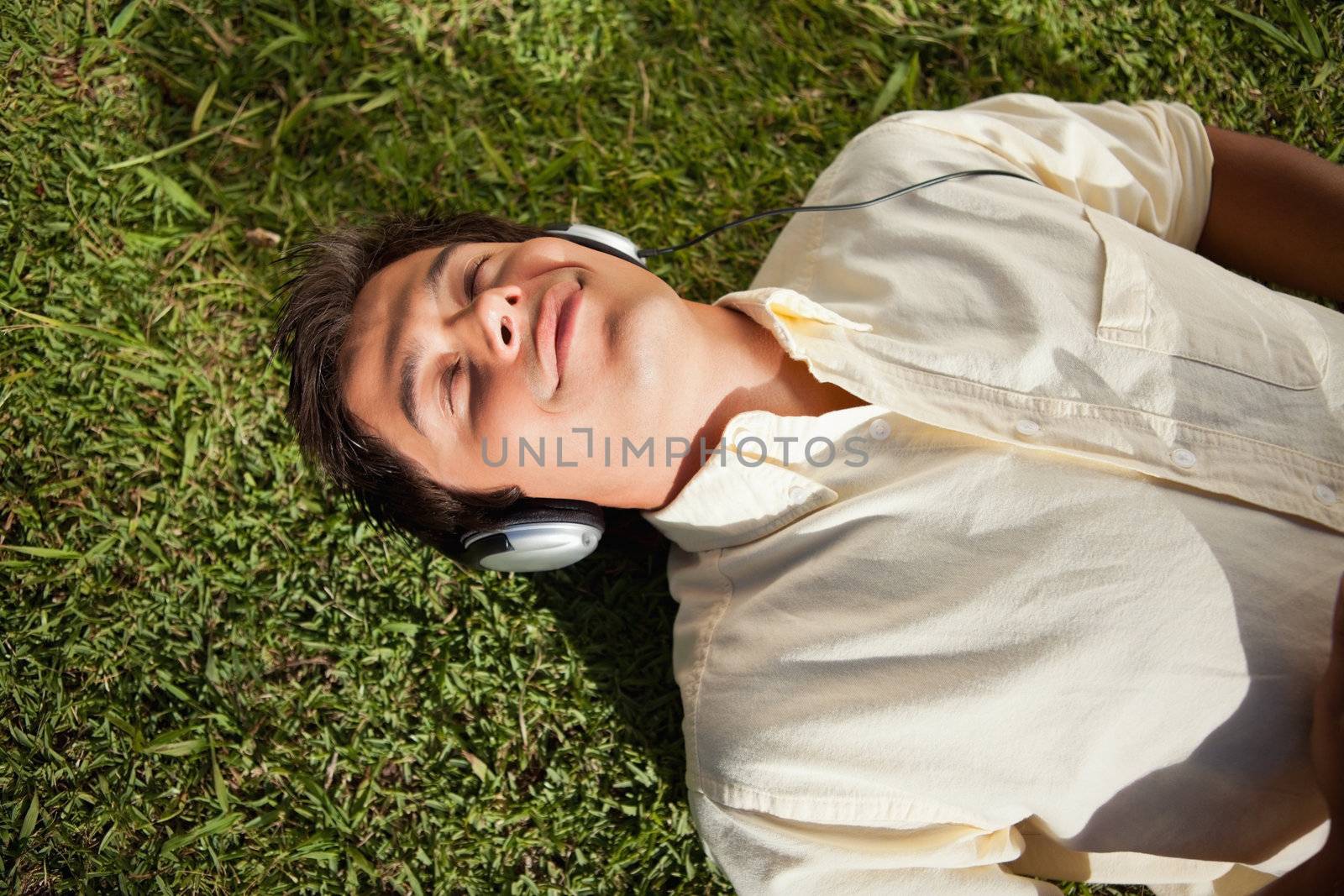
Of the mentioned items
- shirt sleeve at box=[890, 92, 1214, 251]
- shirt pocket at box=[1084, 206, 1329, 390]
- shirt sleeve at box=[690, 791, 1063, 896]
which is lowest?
shirt sleeve at box=[690, 791, 1063, 896]

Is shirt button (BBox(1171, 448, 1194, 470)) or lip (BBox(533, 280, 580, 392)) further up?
lip (BBox(533, 280, 580, 392))

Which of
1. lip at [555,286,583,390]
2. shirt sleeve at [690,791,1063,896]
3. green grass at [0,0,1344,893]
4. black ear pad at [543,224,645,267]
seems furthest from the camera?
green grass at [0,0,1344,893]

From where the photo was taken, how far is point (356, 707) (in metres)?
2.81

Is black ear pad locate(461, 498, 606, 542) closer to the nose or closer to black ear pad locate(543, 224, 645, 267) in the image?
the nose

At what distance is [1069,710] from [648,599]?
1452mm

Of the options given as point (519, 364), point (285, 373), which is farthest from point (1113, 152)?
point (285, 373)

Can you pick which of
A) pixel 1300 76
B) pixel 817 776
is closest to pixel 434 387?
pixel 817 776

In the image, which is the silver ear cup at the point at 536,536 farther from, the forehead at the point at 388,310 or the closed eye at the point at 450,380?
the forehead at the point at 388,310

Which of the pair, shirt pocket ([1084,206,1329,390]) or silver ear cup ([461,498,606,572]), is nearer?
shirt pocket ([1084,206,1329,390])

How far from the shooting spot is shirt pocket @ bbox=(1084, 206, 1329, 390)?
6.88 ft

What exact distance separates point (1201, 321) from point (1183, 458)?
0.42 metres

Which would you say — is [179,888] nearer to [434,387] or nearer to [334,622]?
[334,622]

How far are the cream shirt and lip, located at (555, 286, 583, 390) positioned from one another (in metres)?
0.48

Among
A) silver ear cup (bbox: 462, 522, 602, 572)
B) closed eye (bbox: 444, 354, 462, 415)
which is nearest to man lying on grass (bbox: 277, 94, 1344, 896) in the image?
closed eye (bbox: 444, 354, 462, 415)
